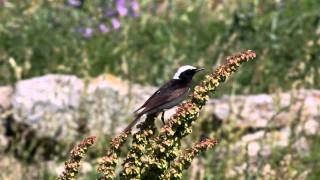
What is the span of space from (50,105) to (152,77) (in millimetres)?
2163

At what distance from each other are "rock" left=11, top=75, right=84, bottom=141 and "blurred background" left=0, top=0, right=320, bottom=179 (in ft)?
0.04

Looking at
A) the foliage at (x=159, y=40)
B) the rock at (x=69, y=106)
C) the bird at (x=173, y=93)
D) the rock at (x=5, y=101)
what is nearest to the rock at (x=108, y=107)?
the rock at (x=69, y=106)

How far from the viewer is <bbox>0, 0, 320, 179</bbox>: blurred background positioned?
7.79 meters

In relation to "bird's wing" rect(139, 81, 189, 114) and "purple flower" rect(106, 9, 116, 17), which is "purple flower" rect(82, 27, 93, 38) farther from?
"bird's wing" rect(139, 81, 189, 114)

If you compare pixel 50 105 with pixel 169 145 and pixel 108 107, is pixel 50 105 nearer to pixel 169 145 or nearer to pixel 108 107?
pixel 108 107

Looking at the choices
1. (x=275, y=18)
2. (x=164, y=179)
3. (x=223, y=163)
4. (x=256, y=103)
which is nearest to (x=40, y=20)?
(x=275, y=18)

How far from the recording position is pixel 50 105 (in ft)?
→ 29.2

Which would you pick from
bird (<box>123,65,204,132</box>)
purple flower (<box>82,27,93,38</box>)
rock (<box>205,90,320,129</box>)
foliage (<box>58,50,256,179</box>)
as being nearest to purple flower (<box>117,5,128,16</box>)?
purple flower (<box>82,27,93,38</box>)

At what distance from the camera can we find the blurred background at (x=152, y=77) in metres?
7.79

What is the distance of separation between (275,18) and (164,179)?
9.11 meters

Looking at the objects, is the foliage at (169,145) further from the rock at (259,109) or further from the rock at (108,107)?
the rock at (259,109)

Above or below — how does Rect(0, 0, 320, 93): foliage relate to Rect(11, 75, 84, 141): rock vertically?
above

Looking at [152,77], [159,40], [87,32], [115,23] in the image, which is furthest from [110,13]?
[152,77]

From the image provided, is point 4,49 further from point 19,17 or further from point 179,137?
point 179,137
